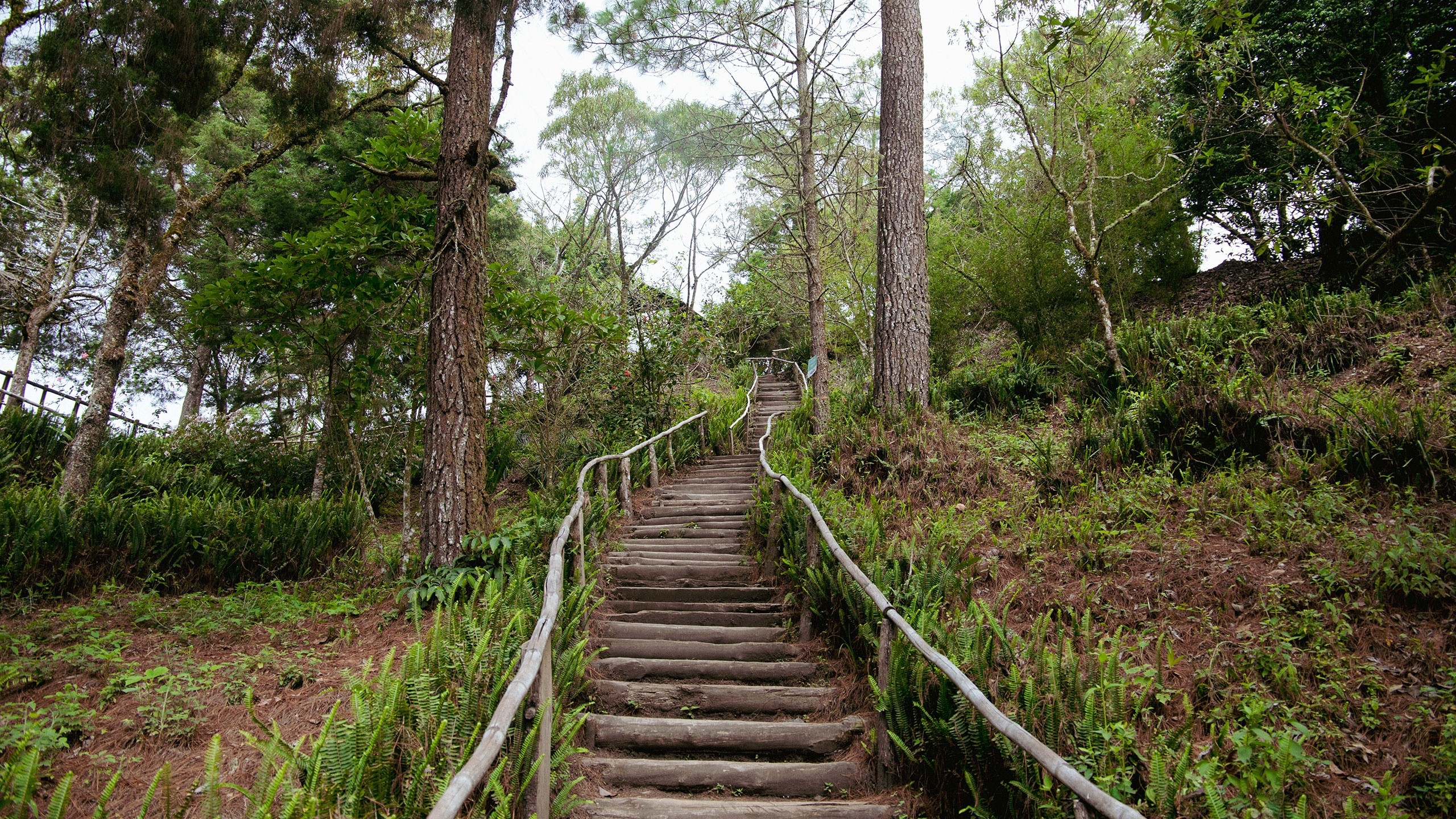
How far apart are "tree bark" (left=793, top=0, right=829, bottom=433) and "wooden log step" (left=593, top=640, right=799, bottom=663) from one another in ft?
21.5

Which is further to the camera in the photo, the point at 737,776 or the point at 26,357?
the point at 26,357

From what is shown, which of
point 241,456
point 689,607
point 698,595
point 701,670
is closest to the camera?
point 701,670

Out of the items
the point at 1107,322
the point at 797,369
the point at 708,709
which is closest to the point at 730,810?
the point at 708,709

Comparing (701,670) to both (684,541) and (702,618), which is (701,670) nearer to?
(702,618)

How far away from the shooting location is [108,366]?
7.30m

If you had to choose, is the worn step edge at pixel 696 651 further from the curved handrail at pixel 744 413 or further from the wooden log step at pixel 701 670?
the curved handrail at pixel 744 413

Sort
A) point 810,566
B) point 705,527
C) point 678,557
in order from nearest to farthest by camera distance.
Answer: point 810,566, point 678,557, point 705,527

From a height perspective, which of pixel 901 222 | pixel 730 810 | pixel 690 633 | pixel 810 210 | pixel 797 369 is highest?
pixel 810 210

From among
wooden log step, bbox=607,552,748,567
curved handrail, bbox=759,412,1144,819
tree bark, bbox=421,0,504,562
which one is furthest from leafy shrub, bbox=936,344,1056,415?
tree bark, bbox=421,0,504,562

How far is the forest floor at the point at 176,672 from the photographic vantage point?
333 centimetres

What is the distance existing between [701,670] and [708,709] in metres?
0.41

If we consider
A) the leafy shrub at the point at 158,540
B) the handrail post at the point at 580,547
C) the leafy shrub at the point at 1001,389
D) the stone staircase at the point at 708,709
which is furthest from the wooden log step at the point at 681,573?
the leafy shrub at the point at 1001,389

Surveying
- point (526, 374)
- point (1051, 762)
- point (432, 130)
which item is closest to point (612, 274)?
point (526, 374)

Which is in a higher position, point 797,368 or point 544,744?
point 797,368
